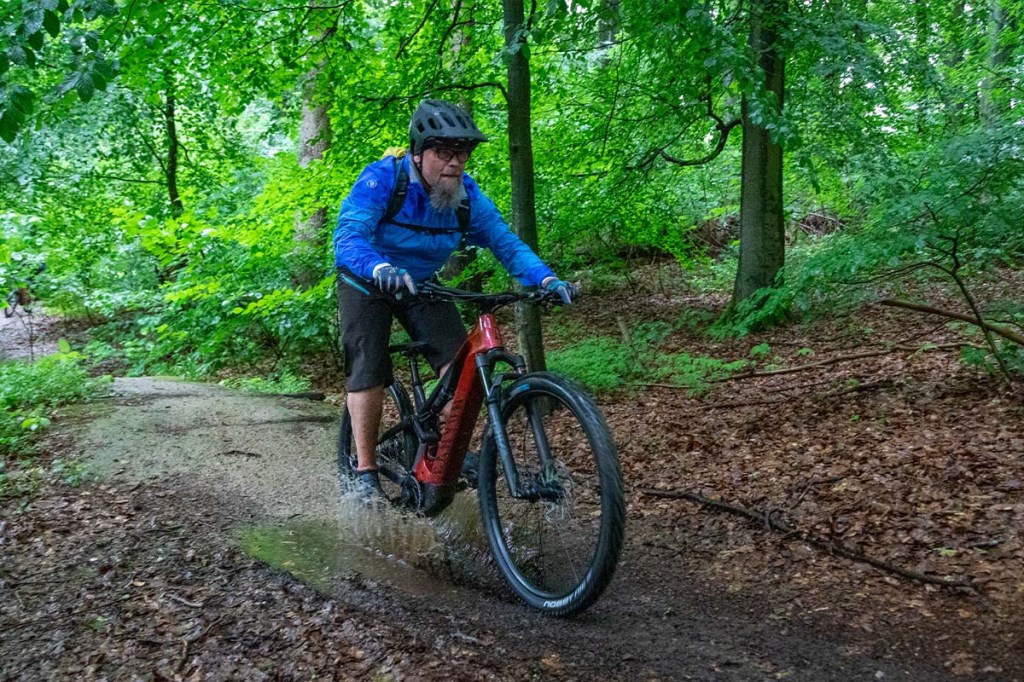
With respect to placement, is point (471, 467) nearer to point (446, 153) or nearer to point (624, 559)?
point (624, 559)

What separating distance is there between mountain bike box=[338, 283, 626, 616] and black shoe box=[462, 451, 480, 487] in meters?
0.04

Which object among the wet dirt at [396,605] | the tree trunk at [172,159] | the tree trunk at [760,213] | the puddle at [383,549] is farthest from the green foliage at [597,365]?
the tree trunk at [172,159]

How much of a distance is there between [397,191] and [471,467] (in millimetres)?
1551

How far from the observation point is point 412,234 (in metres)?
4.12

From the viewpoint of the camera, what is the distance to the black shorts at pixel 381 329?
14.0 feet

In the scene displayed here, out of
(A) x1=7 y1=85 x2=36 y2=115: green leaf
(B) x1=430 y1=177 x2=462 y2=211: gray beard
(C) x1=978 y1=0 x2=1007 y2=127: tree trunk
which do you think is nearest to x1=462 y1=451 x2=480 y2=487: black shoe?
(B) x1=430 y1=177 x2=462 y2=211: gray beard

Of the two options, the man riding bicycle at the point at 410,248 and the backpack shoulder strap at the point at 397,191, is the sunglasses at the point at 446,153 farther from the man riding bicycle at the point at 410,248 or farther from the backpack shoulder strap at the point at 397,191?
the backpack shoulder strap at the point at 397,191

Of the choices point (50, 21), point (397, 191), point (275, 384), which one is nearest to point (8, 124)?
point (50, 21)

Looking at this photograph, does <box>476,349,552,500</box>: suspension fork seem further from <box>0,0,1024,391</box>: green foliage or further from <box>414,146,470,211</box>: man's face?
<box>0,0,1024,391</box>: green foliage

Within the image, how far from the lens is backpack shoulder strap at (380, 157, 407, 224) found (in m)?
3.96

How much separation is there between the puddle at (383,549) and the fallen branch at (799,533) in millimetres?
1369

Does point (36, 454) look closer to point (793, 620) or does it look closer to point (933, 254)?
point (793, 620)

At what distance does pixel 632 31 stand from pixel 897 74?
10.1 feet

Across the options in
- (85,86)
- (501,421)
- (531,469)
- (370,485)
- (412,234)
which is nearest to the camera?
(85,86)
